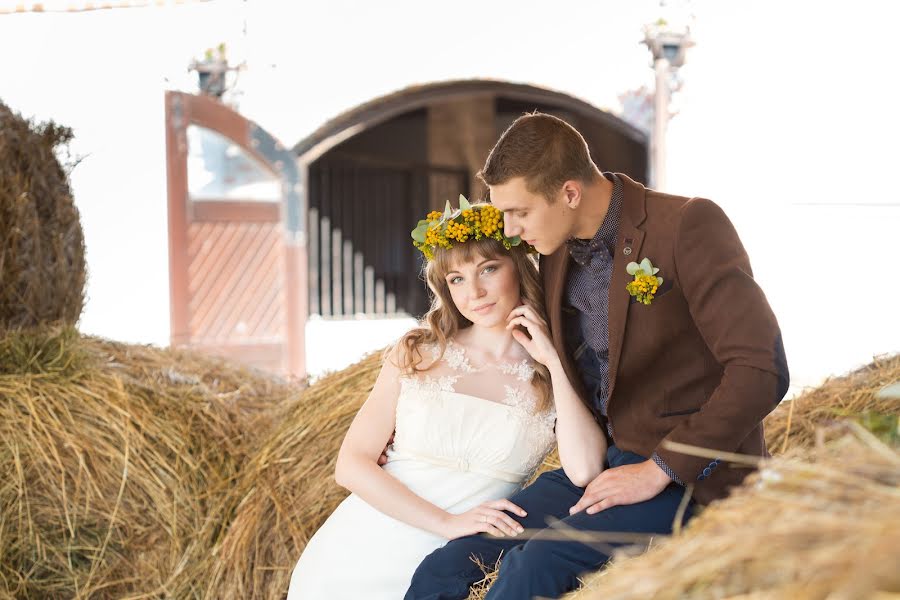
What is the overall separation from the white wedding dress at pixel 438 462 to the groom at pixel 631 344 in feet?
0.48

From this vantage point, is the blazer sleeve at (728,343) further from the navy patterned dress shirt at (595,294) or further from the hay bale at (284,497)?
the hay bale at (284,497)

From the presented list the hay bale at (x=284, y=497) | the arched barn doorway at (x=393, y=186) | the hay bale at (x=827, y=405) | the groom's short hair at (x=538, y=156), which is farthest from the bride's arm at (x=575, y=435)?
the arched barn doorway at (x=393, y=186)

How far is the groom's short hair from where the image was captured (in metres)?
2.25

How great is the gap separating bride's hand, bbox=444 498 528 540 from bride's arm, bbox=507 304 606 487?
0.16m

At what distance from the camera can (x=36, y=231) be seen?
3838 mm

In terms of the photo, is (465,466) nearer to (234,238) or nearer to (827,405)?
(827,405)

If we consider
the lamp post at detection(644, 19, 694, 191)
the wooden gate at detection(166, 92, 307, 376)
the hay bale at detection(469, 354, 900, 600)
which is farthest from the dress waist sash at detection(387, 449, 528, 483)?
the lamp post at detection(644, 19, 694, 191)

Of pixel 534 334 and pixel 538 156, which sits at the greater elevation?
pixel 538 156

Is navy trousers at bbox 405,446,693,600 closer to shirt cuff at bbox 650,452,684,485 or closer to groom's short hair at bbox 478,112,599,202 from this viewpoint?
shirt cuff at bbox 650,452,684,485

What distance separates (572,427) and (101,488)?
1663 millimetres

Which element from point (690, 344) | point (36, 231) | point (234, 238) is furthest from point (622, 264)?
point (234, 238)

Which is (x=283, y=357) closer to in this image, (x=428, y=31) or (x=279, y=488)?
(x=428, y=31)

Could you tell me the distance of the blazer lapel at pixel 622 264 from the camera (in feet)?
7.55

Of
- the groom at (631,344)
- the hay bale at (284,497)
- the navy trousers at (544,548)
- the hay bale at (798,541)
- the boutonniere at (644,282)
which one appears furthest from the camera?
the hay bale at (284,497)
